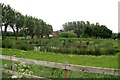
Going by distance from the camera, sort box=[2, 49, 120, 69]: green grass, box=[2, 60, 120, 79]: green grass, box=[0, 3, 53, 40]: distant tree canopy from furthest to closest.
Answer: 1. box=[0, 3, 53, 40]: distant tree canopy
2. box=[2, 49, 120, 69]: green grass
3. box=[2, 60, 120, 79]: green grass

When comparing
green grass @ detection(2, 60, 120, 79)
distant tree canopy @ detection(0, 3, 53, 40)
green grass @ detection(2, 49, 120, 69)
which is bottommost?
green grass @ detection(2, 60, 120, 79)

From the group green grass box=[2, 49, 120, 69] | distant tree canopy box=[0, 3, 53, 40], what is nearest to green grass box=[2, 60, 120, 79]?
green grass box=[2, 49, 120, 69]

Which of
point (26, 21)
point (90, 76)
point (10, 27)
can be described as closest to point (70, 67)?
point (90, 76)

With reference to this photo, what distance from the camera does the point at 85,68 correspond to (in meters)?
7.76

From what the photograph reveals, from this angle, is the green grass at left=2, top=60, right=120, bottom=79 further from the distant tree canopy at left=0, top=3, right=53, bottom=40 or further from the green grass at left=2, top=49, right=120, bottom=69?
the distant tree canopy at left=0, top=3, right=53, bottom=40

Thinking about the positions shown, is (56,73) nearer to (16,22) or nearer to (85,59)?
(85,59)

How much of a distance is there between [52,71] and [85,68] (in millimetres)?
5032

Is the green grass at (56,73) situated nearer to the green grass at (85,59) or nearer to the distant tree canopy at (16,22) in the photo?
the green grass at (85,59)

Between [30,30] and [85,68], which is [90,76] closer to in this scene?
[85,68]

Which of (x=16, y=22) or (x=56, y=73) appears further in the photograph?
(x=16, y=22)

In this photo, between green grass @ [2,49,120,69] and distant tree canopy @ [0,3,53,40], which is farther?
distant tree canopy @ [0,3,53,40]

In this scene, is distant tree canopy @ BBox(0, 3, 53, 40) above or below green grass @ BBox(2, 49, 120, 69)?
above

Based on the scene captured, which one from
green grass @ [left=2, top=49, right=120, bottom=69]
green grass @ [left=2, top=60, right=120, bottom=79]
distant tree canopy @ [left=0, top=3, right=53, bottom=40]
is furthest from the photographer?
distant tree canopy @ [left=0, top=3, right=53, bottom=40]

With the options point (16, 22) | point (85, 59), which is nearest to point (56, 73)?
point (85, 59)
